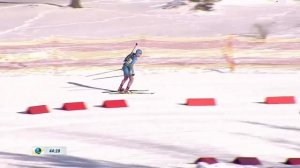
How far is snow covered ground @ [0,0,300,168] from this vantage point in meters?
12.8

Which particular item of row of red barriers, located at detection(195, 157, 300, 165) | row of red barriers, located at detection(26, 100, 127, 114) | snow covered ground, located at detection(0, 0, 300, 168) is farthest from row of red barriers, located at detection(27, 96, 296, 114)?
row of red barriers, located at detection(195, 157, 300, 165)

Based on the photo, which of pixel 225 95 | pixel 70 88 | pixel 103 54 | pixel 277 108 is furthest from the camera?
pixel 103 54

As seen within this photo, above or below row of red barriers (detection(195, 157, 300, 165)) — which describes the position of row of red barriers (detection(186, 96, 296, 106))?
below

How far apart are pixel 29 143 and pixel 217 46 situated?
14360 millimetres

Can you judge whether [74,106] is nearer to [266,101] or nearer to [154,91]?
[154,91]

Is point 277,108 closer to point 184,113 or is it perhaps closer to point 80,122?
point 184,113

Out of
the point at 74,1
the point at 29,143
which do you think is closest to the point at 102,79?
the point at 29,143

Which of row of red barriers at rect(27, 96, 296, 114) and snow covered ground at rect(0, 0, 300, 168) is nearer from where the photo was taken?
snow covered ground at rect(0, 0, 300, 168)

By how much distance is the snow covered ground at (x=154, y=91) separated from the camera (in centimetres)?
1276

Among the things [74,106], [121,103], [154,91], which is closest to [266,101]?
[154,91]

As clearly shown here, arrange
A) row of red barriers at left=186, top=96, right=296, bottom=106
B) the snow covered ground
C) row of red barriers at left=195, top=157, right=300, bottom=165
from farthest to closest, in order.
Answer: row of red barriers at left=186, top=96, right=296, bottom=106
the snow covered ground
row of red barriers at left=195, top=157, right=300, bottom=165

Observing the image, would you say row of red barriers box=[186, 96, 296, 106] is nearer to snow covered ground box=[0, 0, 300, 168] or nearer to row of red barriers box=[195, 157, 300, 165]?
snow covered ground box=[0, 0, 300, 168]

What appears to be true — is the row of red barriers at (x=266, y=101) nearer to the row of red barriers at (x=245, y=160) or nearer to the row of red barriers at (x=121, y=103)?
the row of red barriers at (x=121, y=103)

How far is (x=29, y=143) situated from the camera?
1323 cm
